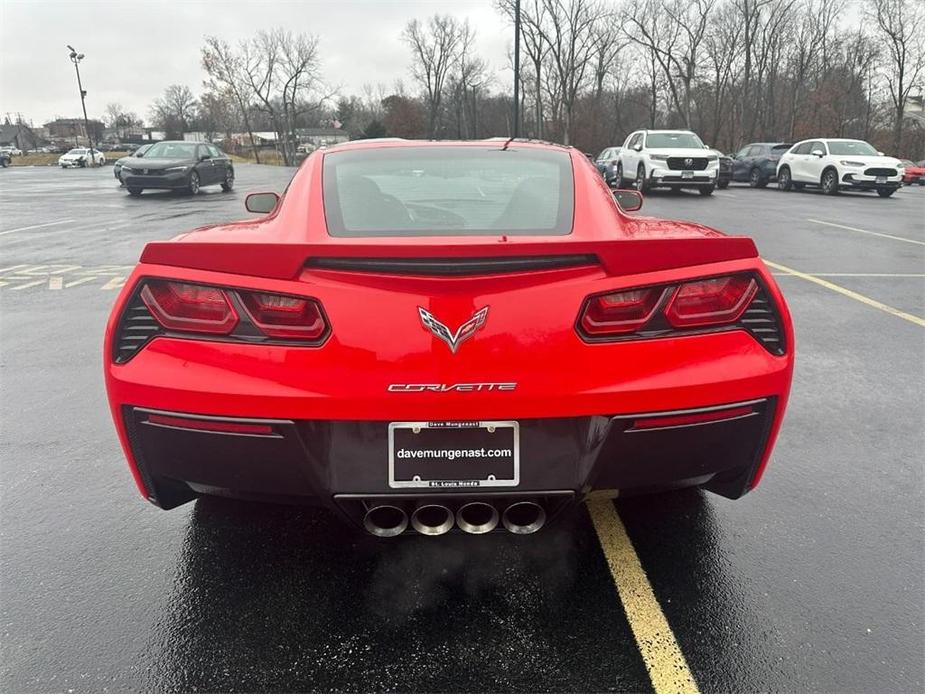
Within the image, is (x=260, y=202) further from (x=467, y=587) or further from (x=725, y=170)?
(x=725, y=170)

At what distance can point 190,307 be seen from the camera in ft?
6.69

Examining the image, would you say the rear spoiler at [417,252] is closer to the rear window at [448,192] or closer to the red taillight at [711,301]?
the red taillight at [711,301]

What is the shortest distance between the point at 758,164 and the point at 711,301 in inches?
1056

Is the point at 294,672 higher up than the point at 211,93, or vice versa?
the point at 211,93

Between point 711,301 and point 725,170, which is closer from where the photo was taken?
point 711,301

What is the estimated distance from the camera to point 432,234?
2.19 metres

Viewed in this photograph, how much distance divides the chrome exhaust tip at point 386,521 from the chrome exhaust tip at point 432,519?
0.03 metres

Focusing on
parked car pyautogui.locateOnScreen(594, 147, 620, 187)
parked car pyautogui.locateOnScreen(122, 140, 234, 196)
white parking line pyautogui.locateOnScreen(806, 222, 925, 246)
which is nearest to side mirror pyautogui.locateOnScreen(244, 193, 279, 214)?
white parking line pyautogui.locateOnScreen(806, 222, 925, 246)

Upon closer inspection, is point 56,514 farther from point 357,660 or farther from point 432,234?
point 432,234

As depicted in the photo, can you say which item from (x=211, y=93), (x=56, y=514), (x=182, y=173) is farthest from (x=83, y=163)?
(x=56, y=514)

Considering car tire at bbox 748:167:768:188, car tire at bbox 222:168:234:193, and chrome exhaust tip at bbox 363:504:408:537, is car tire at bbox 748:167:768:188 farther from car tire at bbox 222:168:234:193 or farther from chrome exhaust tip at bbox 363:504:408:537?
chrome exhaust tip at bbox 363:504:408:537

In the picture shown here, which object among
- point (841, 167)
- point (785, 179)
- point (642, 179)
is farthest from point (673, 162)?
point (785, 179)

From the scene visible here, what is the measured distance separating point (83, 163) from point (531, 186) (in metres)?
62.6

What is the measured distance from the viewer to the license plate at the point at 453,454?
6.31 feet
